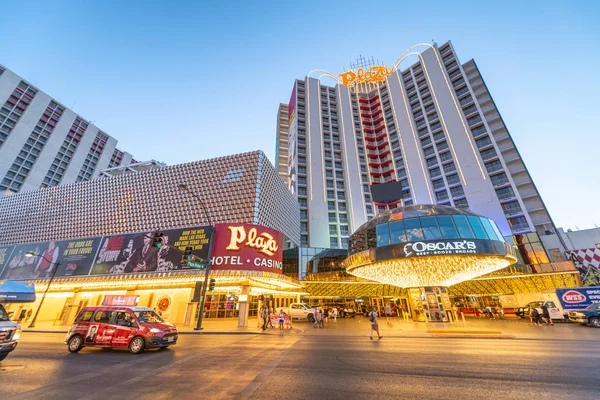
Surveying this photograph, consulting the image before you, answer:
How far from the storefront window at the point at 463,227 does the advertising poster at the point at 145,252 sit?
23.4 metres

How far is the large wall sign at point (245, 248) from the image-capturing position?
2539cm

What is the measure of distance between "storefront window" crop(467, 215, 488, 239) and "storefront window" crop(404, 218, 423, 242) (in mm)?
3673

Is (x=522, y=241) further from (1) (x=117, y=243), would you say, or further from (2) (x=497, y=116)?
(1) (x=117, y=243)

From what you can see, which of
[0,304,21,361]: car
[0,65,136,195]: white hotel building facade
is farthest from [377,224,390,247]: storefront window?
[0,65,136,195]: white hotel building facade

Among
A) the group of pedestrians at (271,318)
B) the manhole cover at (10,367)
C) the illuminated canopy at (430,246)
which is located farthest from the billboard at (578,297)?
the manhole cover at (10,367)

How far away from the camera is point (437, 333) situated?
50.0 feet

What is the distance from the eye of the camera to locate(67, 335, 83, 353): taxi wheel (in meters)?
10.4

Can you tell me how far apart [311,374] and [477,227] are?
17.3 metres

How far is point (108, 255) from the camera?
1147 inches

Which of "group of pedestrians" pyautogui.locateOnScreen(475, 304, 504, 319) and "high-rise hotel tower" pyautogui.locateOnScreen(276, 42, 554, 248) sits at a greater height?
"high-rise hotel tower" pyautogui.locateOnScreen(276, 42, 554, 248)

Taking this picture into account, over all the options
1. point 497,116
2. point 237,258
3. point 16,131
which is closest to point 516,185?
point 497,116

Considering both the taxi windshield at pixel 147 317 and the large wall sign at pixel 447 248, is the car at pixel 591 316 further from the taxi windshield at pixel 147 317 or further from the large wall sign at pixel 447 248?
the taxi windshield at pixel 147 317

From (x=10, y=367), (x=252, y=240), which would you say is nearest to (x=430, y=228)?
(x=252, y=240)

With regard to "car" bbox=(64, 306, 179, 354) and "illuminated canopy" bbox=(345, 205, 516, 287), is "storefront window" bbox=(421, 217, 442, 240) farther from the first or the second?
"car" bbox=(64, 306, 179, 354)
